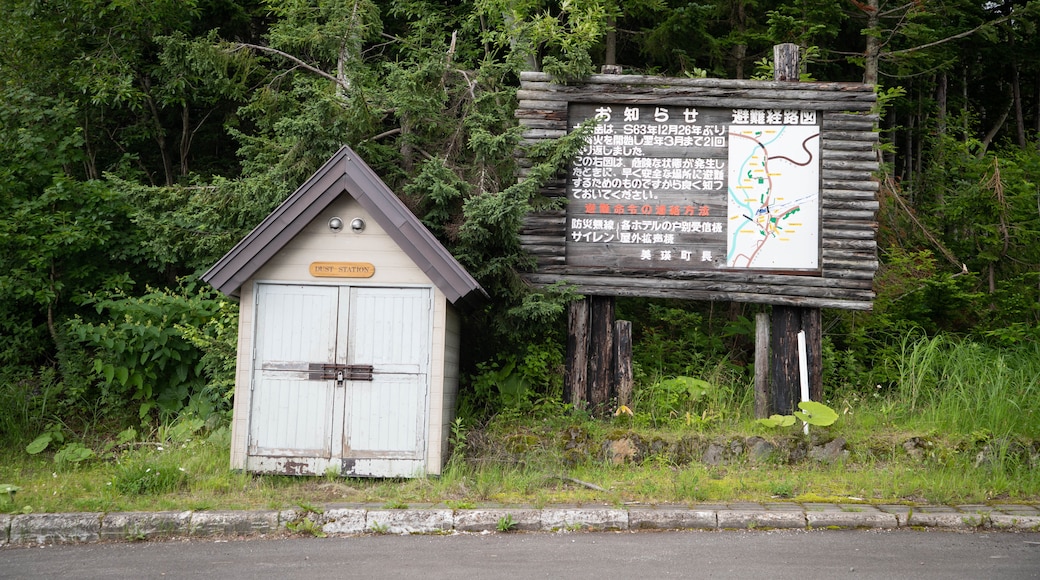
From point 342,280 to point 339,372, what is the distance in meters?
0.97

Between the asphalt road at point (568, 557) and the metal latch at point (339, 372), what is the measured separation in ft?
6.45

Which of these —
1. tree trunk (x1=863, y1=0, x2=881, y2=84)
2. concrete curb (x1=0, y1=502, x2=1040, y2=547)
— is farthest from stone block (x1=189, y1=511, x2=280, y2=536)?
tree trunk (x1=863, y1=0, x2=881, y2=84)

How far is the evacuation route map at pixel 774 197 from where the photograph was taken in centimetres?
1001

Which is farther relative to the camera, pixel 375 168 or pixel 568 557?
pixel 375 168

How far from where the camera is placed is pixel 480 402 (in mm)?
10594

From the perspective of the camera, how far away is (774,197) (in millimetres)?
10062

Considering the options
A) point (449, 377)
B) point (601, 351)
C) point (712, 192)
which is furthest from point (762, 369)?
point (449, 377)

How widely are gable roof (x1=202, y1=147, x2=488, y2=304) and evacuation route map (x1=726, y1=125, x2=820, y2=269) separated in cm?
373

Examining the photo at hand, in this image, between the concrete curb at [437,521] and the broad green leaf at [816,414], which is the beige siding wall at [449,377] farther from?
the broad green leaf at [816,414]

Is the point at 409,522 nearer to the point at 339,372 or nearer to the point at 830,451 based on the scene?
the point at 339,372

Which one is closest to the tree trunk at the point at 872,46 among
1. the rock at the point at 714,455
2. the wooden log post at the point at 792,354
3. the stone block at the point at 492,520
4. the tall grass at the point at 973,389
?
the tall grass at the point at 973,389

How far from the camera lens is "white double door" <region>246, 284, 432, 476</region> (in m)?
8.40

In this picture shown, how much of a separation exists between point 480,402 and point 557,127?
12.1 feet

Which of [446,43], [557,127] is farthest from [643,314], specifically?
[446,43]
